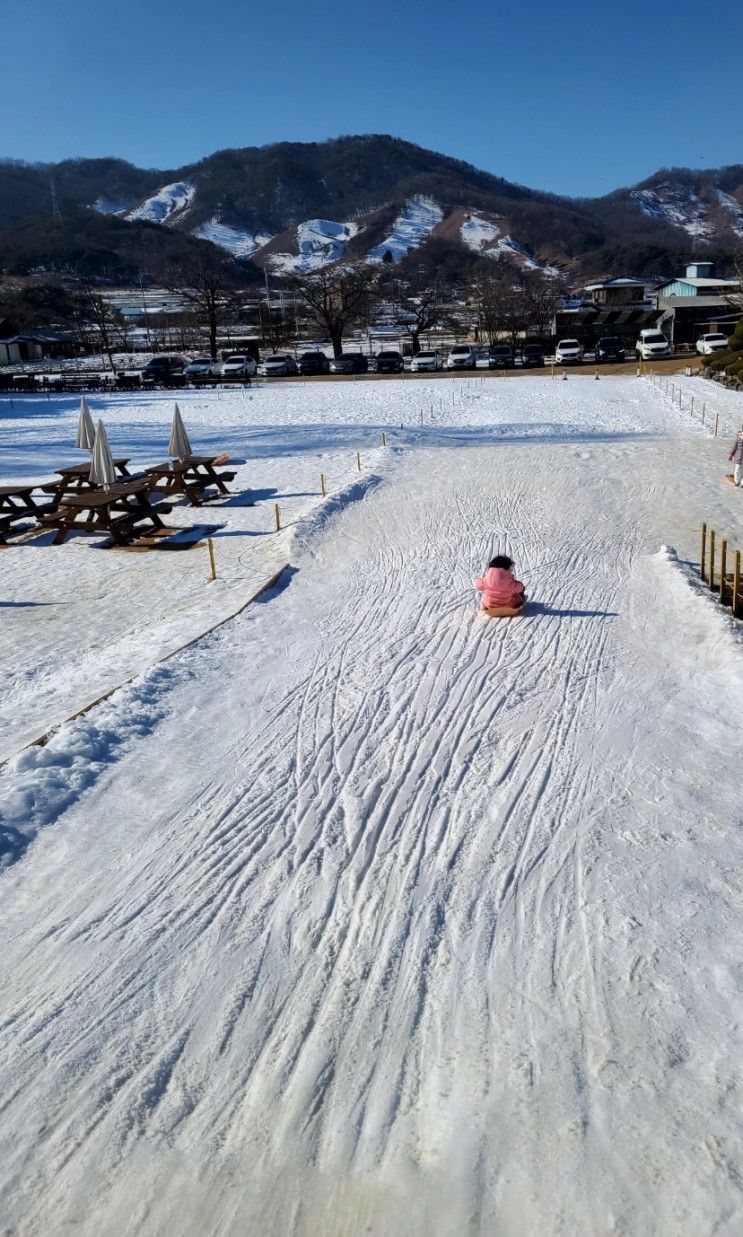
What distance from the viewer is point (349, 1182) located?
3.75m

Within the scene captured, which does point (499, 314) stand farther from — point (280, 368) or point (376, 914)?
point (376, 914)

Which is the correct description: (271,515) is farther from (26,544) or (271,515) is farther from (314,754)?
(314,754)

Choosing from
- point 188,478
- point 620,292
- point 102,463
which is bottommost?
point 188,478

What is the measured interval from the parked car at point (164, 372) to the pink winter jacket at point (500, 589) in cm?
4293

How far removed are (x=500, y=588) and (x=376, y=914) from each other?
19.9 feet

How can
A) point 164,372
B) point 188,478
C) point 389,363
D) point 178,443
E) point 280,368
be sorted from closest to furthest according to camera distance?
point 178,443 < point 188,478 < point 389,363 < point 280,368 < point 164,372

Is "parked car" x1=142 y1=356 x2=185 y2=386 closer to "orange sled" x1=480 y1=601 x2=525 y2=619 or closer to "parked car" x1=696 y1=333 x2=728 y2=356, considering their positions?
"parked car" x1=696 y1=333 x2=728 y2=356

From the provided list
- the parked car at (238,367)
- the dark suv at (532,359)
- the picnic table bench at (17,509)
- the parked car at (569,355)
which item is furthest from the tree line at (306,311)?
the picnic table bench at (17,509)

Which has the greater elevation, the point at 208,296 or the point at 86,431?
the point at 208,296

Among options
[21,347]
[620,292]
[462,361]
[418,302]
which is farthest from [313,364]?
[418,302]

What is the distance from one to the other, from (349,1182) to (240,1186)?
0.46m

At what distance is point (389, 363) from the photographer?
49.2 metres

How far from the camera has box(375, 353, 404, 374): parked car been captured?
48812mm

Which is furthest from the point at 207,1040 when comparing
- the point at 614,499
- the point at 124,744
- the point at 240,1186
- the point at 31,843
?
the point at 614,499
